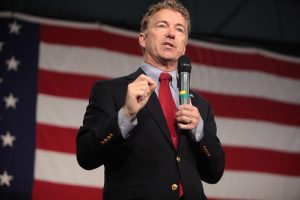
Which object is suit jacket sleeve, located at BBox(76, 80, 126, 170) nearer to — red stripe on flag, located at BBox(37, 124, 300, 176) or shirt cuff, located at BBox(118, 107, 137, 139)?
shirt cuff, located at BBox(118, 107, 137, 139)

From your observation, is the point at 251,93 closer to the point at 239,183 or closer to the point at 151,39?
the point at 239,183

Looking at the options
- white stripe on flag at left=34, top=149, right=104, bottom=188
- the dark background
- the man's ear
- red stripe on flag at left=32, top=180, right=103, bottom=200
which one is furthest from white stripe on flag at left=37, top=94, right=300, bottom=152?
the man's ear

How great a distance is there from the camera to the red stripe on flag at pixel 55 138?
3.35m

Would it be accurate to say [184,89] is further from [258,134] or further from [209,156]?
[258,134]

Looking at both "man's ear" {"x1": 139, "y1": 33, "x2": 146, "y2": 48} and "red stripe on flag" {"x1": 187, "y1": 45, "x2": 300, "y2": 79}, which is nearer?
"man's ear" {"x1": 139, "y1": 33, "x2": 146, "y2": 48}

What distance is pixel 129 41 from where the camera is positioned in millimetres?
3766

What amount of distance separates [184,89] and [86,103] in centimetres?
208

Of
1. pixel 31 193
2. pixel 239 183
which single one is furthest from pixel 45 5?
pixel 239 183

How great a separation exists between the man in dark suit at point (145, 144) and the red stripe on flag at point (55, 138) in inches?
69.8


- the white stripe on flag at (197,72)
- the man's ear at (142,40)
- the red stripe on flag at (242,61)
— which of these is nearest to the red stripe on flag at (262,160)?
the white stripe on flag at (197,72)

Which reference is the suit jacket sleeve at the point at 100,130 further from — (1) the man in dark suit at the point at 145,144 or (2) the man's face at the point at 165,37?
(2) the man's face at the point at 165,37

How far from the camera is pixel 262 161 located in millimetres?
3816

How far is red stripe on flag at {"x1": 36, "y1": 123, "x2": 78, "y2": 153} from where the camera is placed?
3348mm

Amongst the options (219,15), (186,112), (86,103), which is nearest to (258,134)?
→ (219,15)
